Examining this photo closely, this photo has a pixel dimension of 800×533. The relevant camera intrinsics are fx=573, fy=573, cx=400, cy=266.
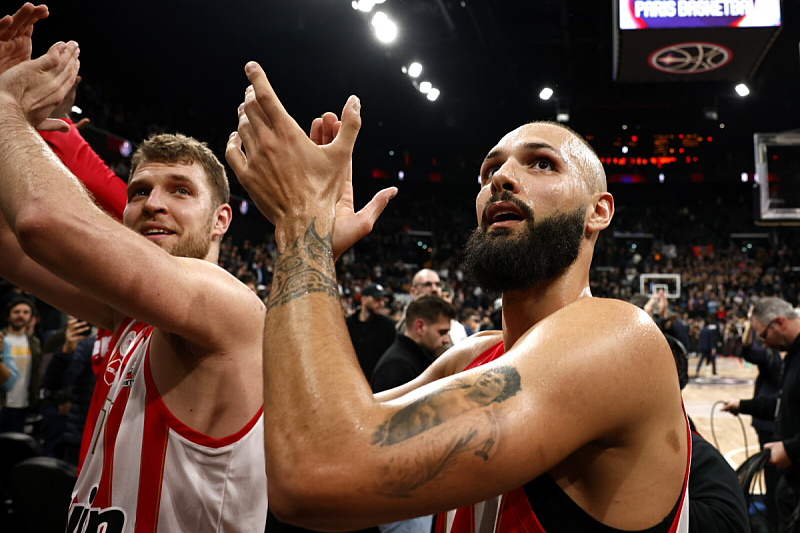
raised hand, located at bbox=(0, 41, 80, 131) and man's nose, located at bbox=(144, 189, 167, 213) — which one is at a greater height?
raised hand, located at bbox=(0, 41, 80, 131)

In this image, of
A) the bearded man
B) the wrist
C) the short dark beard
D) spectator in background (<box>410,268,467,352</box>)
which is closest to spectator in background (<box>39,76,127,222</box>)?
the bearded man

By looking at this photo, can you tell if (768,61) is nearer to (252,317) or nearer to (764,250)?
(252,317)

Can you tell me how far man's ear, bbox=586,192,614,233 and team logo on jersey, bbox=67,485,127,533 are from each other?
1.45 m

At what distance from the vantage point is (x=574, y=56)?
14055 mm

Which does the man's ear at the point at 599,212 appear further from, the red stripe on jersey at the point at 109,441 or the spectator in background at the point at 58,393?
the spectator in background at the point at 58,393

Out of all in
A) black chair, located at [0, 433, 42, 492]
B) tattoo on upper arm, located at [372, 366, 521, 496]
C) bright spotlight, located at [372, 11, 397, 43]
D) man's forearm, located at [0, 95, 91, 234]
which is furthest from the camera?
bright spotlight, located at [372, 11, 397, 43]

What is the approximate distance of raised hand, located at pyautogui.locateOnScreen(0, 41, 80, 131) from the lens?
144cm

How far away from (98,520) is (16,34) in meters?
1.41

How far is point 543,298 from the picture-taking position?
1442 mm

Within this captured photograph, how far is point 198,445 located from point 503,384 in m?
0.94

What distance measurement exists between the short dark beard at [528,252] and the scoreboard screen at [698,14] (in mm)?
5047

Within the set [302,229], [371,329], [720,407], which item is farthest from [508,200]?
[720,407]

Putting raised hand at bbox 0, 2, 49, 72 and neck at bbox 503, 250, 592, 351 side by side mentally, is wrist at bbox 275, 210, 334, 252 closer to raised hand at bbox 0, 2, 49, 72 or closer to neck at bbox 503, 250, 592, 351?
neck at bbox 503, 250, 592, 351

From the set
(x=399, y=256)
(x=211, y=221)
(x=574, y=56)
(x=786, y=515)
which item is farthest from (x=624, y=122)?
(x=211, y=221)
